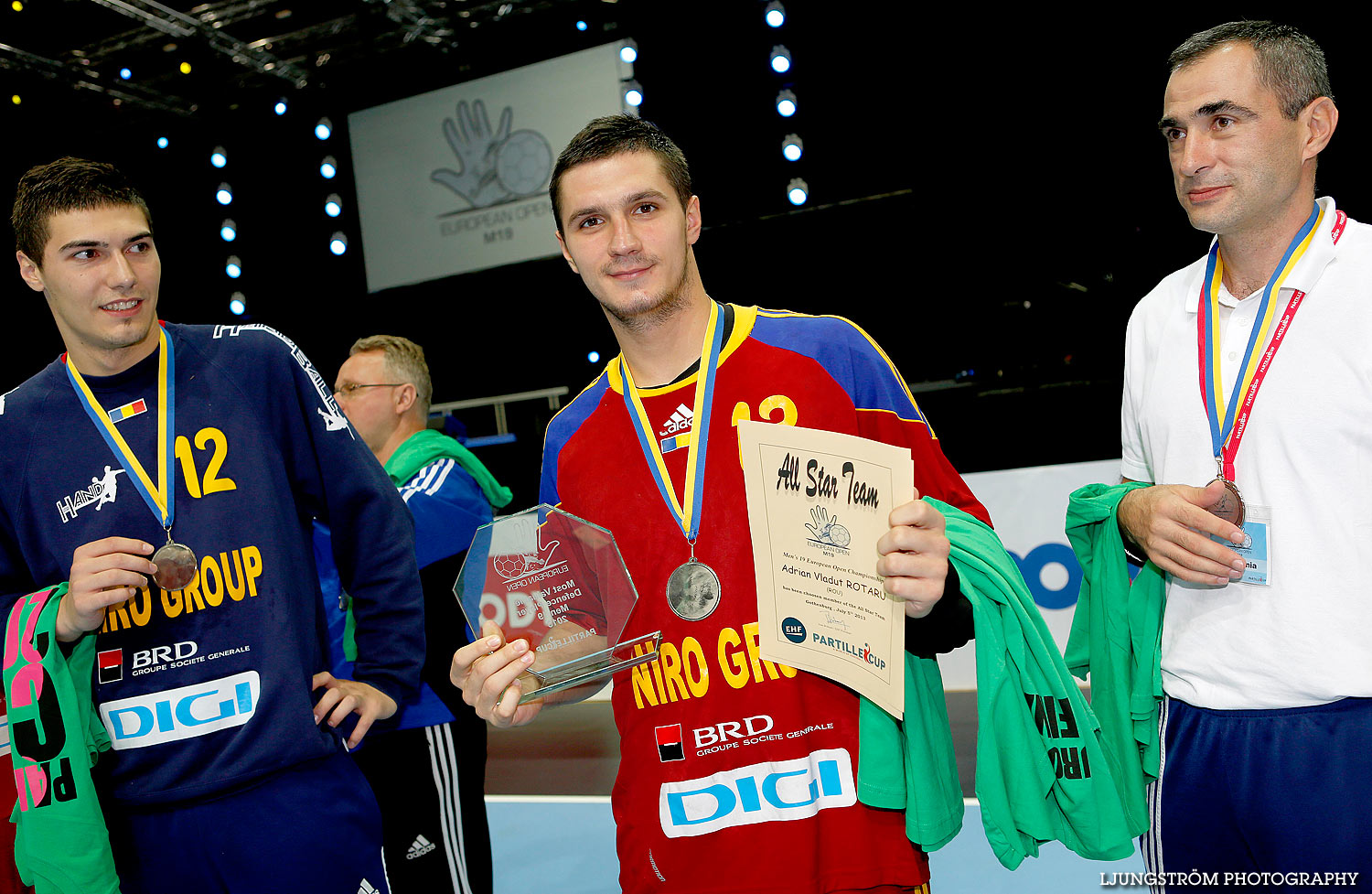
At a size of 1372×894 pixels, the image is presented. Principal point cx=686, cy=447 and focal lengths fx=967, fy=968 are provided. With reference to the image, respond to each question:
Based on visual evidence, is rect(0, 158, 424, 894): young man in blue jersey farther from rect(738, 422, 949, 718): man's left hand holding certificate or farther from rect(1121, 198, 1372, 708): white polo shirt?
rect(1121, 198, 1372, 708): white polo shirt

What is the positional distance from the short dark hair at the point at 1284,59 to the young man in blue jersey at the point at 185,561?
6.40ft

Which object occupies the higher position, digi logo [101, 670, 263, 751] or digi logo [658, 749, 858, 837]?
digi logo [101, 670, 263, 751]

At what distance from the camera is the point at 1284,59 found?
1777 millimetres

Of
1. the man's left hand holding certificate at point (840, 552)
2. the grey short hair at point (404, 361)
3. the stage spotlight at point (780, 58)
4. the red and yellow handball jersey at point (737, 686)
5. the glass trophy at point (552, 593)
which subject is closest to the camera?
the man's left hand holding certificate at point (840, 552)

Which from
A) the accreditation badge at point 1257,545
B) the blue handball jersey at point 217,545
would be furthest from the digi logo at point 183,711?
the accreditation badge at point 1257,545

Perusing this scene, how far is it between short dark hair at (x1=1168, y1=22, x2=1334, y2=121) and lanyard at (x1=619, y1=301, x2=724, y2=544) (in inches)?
40.4

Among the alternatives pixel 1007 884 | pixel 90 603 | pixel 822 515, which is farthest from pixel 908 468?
pixel 1007 884

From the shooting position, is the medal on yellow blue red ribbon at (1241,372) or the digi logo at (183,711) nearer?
the medal on yellow blue red ribbon at (1241,372)

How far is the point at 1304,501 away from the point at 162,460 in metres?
2.15

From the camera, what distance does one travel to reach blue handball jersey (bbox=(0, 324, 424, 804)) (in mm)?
1868

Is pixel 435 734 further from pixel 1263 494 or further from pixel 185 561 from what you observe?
pixel 1263 494

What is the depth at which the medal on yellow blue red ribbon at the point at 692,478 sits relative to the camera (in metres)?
1.62

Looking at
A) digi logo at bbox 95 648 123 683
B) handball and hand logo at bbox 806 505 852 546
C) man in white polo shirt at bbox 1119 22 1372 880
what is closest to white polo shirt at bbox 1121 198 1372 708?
man in white polo shirt at bbox 1119 22 1372 880

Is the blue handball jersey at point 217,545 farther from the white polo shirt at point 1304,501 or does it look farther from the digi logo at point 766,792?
the white polo shirt at point 1304,501
